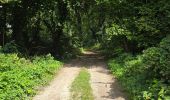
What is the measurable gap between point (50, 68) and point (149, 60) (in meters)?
10.3

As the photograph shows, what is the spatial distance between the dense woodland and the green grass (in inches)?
78.5

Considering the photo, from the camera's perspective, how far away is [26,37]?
41.1 m

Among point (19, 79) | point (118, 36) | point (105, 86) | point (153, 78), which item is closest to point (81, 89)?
point (105, 86)

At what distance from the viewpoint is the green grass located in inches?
727

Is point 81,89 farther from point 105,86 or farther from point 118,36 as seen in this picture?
point 118,36

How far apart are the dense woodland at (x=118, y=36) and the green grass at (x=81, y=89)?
1.99 m

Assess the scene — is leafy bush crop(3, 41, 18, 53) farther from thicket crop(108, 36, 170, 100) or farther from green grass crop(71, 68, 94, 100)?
thicket crop(108, 36, 170, 100)

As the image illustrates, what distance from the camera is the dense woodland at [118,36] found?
17922 millimetres

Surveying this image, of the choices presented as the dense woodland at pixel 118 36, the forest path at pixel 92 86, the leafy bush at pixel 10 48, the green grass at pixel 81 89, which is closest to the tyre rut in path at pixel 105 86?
the forest path at pixel 92 86

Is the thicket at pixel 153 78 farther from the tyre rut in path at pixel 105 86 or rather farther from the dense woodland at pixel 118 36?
the tyre rut in path at pixel 105 86

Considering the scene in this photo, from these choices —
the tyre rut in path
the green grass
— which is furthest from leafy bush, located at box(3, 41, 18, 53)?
the green grass

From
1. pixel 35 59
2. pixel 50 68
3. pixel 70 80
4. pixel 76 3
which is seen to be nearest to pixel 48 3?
pixel 76 3

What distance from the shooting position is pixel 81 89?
20312mm

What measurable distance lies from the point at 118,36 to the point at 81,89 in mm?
13258
